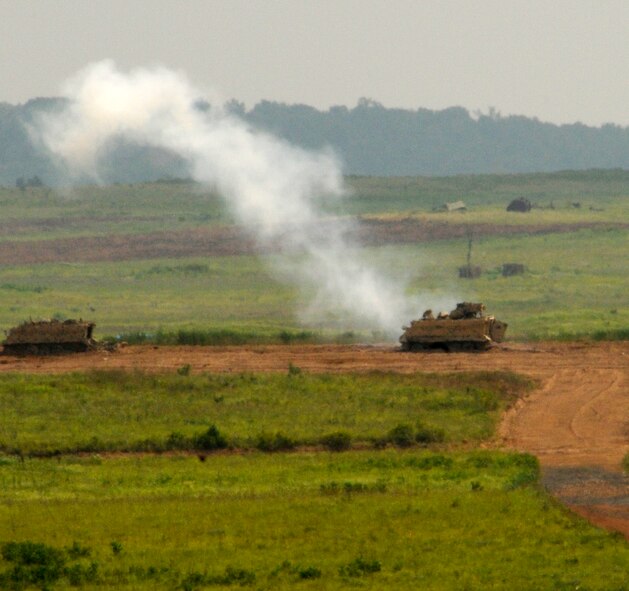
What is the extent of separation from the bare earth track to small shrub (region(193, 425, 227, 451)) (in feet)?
17.7

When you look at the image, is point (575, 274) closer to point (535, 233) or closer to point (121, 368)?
point (535, 233)

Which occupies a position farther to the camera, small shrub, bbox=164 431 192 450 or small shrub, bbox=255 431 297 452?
small shrub, bbox=164 431 192 450

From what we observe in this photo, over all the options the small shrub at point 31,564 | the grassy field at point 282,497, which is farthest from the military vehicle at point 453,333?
the small shrub at point 31,564

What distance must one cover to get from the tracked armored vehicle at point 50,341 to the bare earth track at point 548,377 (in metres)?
0.76

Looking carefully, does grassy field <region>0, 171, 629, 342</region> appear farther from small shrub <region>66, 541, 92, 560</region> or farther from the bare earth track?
small shrub <region>66, 541, 92, 560</region>

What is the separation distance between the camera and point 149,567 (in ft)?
77.9

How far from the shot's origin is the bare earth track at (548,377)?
30.9 meters

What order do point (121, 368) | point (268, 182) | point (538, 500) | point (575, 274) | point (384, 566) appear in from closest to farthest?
point (384, 566) < point (538, 500) < point (121, 368) < point (268, 182) < point (575, 274)

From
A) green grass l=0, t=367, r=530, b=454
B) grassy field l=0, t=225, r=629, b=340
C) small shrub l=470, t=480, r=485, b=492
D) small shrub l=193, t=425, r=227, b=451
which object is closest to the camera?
small shrub l=470, t=480, r=485, b=492

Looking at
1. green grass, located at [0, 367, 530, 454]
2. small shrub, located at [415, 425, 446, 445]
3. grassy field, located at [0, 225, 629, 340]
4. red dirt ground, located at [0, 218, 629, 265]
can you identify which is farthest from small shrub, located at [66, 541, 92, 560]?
red dirt ground, located at [0, 218, 629, 265]

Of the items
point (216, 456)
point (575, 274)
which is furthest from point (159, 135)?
point (216, 456)

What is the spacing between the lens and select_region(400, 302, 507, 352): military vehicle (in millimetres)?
50781

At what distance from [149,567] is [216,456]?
33.7ft

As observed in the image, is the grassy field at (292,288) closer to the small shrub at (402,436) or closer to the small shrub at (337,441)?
the small shrub at (402,436)
